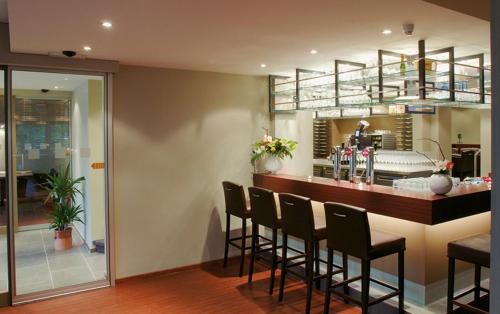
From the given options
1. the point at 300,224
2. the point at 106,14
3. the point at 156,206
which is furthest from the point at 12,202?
the point at 300,224

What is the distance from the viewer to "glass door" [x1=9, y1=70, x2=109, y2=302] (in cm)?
404

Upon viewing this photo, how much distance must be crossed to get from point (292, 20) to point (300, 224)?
1758 millimetres

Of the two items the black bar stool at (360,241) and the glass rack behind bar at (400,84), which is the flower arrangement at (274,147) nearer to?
the glass rack behind bar at (400,84)

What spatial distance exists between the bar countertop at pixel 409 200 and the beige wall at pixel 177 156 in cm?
131

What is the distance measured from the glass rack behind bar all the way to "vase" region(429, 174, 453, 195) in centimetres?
67

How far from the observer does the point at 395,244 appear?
3129 mm

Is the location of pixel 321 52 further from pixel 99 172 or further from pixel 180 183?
pixel 99 172

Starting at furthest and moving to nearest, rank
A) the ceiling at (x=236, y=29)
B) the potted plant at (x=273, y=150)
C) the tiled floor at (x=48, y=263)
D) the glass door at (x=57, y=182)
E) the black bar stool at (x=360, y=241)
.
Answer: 1. the potted plant at (x=273, y=150)
2. the tiled floor at (x=48, y=263)
3. the glass door at (x=57, y=182)
4. the black bar stool at (x=360, y=241)
5. the ceiling at (x=236, y=29)

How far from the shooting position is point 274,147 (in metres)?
4.77

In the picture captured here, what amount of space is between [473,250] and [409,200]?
1.89 feet

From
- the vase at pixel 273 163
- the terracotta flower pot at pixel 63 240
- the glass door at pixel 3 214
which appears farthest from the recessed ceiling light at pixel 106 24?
the terracotta flower pot at pixel 63 240

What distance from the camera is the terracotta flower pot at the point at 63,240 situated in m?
4.68

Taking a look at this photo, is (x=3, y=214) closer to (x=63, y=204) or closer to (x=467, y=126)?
(x=63, y=204)

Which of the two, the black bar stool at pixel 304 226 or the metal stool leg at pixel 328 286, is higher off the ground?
the black bar stool at pixel 304 226
